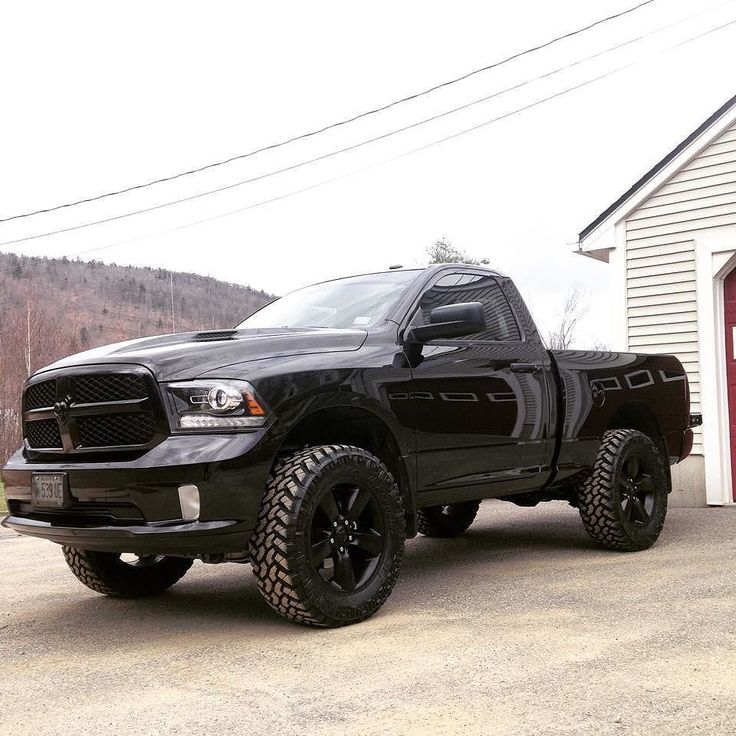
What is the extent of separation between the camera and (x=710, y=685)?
3.51m

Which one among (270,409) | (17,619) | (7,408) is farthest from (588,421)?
(7,408)

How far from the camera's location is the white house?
10.4 meters

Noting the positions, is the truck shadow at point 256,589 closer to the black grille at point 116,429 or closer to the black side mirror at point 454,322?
the black grille at point 116,429

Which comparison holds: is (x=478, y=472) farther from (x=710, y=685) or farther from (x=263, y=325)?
(x=710, y=685)

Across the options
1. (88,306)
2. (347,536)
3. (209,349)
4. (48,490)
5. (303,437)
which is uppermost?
(88,306)

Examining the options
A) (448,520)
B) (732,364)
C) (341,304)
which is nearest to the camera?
(341,304)

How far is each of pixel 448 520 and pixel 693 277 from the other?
15.1 ft

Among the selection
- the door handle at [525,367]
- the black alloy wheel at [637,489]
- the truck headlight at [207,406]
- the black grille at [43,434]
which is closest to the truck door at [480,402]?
the door handle at [525,367]

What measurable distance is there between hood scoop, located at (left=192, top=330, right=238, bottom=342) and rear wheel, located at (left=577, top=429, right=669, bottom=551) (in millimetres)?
2986

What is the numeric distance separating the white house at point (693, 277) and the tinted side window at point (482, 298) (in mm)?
4856

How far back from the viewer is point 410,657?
4.07 m

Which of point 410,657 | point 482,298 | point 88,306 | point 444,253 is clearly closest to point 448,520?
point 482,298

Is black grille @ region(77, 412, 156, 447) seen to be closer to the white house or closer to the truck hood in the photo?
the truck hood

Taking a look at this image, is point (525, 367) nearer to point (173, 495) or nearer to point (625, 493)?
point (625, 493)
